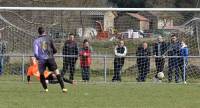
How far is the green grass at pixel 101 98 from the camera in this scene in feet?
43.8

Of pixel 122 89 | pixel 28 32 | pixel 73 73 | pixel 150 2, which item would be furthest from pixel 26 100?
pixel 150 2

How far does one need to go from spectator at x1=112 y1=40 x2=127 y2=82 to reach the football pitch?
4581 millimetres

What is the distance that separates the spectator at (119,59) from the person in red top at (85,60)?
0.98 m

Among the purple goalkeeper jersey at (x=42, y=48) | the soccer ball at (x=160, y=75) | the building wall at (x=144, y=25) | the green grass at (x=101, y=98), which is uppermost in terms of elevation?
the building wall at (x=144, y=25)

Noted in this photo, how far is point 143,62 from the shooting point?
74.7 ft

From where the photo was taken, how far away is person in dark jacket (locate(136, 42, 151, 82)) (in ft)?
74.2

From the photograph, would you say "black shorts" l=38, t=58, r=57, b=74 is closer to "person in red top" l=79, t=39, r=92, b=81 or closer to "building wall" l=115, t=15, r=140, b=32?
"person in red top" l=79, t=39, r=92, b=81

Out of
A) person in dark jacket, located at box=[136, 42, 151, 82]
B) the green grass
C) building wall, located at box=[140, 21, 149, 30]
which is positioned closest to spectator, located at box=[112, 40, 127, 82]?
A: person in dark jacket, located at box=[136, 42, 151, 82]

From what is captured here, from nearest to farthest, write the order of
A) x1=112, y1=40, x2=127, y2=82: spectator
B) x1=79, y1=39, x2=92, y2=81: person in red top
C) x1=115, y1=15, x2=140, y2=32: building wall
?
x1=79, y1=39, x2=92, y2=81: person in red top < x1=112, y1=40, x2=127, y2=82: spectator < x1=115, y1=15, x2=140, y2=32: building wall

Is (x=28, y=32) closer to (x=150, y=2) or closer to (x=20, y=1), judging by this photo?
(x=20, y=1)

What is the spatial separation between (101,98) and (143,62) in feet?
26.5

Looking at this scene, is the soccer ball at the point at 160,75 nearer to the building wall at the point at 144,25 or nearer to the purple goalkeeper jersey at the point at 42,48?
the building wall at the point at 144,25

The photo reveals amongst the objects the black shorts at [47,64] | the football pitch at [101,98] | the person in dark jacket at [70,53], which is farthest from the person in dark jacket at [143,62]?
the black shorts at [47,64]

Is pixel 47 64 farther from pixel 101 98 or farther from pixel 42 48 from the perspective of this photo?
pixel 101 98
